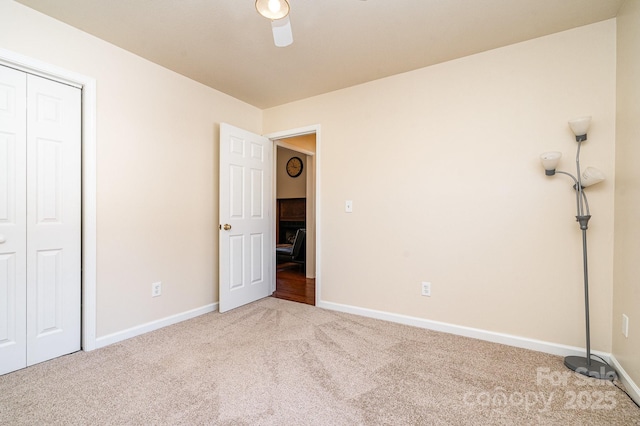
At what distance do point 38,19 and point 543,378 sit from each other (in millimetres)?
4146

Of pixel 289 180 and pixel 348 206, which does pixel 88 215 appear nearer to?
pixel 348 206

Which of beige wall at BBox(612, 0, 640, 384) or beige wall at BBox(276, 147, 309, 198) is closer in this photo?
beige wall at BBox(612, 0, 640, 384)

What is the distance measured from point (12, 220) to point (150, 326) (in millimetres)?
1302

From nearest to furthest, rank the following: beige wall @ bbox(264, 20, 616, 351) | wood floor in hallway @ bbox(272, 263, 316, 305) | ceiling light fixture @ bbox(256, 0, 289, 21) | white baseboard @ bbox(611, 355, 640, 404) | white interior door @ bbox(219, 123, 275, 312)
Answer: ceiling light fixture @ bbox(256, 0, 289, 21), white baseboard @ bbox(611, 355, 640, 404), beige wall @ bbox(264, 20, 616, 351), white interior door @ bbox(219, 123, 275, 312), wood floor in hallway @ bbox(272, 263, 316, 305)

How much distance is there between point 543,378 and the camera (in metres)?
1.92

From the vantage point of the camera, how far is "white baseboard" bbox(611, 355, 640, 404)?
167 cm

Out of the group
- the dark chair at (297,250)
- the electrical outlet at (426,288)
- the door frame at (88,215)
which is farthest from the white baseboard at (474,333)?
the door frame at (88,215)

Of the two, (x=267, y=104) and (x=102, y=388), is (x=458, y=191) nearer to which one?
(x=267, y=104)

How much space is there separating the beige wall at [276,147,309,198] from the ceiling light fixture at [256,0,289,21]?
5007mm

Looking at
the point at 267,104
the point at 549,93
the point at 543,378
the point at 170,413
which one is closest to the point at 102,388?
the point at 170,413

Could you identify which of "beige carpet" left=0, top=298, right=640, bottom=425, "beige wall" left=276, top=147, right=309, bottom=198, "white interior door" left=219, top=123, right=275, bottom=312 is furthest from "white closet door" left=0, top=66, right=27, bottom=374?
"beige wall" left=276, top=147, right=309, bottom=198

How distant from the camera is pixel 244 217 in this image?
137 inches

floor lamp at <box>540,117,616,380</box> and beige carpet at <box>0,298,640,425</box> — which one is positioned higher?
floor lamp at <box>540,117,616,380</box>

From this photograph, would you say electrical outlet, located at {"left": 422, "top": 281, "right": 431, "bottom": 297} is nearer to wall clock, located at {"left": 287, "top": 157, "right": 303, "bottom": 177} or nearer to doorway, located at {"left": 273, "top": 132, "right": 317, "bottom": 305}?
doorway, located at {"left": 273, "top": 132, "right": 317, "bottom": 305}
